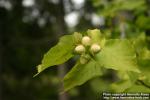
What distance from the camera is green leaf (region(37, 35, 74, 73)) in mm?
1372

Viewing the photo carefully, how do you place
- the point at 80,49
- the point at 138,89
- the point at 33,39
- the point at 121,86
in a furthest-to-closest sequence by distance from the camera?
1. the point at 33,39
2. the point at 121,86
3. the point at 138,89
4. the point at 80,49

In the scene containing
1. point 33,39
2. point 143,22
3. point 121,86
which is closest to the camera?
point 121,86

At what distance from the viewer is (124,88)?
171 centimetres

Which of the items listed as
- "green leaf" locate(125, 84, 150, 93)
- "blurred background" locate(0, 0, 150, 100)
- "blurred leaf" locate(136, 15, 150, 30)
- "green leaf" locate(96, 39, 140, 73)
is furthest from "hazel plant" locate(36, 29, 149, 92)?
"blurred background" locate(0, 0, 150, 100)

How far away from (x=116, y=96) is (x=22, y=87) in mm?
12954

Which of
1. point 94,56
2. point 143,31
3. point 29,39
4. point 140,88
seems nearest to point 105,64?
point 94,56

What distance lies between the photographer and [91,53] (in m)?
1.40

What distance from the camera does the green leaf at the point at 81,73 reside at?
56.7 inches

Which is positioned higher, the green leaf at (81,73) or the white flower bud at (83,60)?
the white flower bud at (83,60)

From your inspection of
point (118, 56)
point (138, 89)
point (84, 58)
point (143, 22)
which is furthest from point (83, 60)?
point (143, 22)

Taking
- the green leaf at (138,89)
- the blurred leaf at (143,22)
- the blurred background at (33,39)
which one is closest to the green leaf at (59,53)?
the green leaf at (138,89)

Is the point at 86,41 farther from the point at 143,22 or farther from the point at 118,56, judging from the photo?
the point at 143,22

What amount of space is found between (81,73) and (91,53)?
0.09 metres

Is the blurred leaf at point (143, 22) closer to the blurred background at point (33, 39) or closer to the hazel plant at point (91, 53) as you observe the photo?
the hazel plant at point (91, 53)
